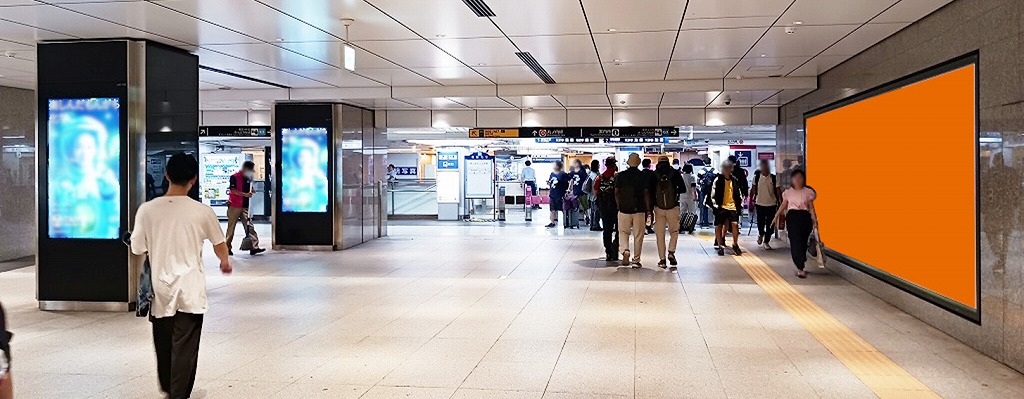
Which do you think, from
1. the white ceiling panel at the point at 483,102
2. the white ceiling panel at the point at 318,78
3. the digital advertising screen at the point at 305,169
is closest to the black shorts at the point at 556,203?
the white ceiling panel at the point at 483,102

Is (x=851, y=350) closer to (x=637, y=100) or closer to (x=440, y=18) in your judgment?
(x=440, y=18)

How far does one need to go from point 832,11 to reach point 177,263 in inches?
232

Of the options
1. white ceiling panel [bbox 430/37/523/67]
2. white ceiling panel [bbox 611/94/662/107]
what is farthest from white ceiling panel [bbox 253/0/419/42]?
white ceiling panel [bbox 611/94/662/107]

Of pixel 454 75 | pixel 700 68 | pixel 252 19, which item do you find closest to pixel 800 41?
pixel 700 68

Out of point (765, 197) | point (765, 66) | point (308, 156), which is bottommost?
point (765, 197)

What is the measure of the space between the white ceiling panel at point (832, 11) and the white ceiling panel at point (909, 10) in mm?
100

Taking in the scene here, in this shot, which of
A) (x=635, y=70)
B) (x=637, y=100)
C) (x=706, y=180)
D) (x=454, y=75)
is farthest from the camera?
(x=706, y=180)

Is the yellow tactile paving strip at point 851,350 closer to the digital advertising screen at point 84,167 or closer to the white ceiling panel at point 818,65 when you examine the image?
the white ceiling panel at point 818,65

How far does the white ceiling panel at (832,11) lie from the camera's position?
683 cm

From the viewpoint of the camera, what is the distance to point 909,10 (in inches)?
277

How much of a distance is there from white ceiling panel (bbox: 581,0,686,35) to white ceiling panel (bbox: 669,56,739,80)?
2314mm

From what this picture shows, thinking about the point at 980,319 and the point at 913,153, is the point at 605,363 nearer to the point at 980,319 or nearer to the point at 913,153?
the point at 980,319

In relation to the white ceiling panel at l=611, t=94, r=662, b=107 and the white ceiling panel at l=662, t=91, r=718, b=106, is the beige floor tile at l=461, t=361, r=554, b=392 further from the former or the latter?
the white ceiling panel at l=611, t=94, r=662, b=107

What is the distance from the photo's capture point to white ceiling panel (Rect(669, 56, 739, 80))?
10.4m
